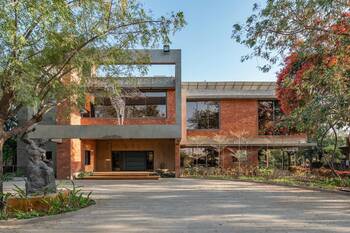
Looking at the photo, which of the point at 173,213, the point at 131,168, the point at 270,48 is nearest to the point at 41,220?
the point at 173,213

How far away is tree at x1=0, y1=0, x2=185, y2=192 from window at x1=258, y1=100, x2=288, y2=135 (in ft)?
74.3

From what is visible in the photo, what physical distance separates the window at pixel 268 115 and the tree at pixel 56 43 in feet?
74.3

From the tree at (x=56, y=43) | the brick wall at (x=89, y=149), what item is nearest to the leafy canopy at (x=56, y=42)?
the tree at (x=56, y=43)

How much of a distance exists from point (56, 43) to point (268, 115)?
2564 centimetres

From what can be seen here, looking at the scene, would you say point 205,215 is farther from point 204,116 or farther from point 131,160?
point 204,116

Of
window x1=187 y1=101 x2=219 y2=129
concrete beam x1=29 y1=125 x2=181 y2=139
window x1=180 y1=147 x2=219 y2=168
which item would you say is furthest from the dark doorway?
concrete beam x1=29 y1=125 x2=181 y2=139

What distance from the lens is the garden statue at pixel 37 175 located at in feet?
49.3

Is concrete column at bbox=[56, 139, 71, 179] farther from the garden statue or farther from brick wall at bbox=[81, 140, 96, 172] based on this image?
the garden statue

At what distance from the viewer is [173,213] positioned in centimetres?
1282

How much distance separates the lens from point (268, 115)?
3553 cm

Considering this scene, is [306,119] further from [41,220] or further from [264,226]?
[41,220]

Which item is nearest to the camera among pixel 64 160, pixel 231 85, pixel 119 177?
pixel 64 160

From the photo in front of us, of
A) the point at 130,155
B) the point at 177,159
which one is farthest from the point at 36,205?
the point at 130,155

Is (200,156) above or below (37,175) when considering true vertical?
above
